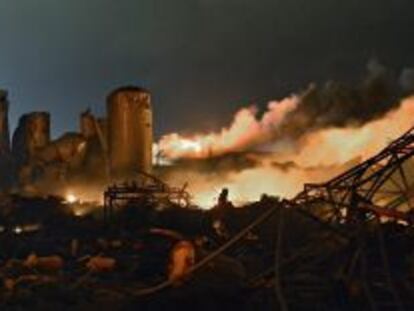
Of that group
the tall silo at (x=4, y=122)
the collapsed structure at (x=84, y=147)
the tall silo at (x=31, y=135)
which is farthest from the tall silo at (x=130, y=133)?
the tall silo at (x=4, y=122)

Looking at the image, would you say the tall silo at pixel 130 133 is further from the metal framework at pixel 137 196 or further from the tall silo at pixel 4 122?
the tall silo at pixel 4 122

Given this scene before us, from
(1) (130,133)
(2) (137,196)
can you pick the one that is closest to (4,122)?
(1) (130,133)

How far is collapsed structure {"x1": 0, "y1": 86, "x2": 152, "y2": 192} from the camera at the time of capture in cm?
5975

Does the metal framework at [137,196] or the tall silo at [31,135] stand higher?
the tall silo at [31,135]

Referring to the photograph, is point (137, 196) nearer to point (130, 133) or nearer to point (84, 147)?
point (130, 133)

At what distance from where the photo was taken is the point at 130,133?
59.7 metres

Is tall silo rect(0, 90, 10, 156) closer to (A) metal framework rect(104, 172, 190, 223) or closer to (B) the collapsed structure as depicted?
(B) the collapsed structure

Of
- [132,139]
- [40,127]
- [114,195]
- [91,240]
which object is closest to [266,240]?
[91,240]

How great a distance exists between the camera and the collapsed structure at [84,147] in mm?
59750

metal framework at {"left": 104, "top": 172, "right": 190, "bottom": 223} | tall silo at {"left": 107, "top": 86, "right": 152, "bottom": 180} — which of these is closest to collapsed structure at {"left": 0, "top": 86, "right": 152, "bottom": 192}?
tall silo at {"left": 107, "top": 86, "right": 152, "bottom": 180}

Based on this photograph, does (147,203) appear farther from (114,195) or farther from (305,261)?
(305,261)

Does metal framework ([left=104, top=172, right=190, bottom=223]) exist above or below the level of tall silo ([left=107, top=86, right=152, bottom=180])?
below

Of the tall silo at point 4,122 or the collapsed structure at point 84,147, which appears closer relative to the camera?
the collapsed structure at point 84,147

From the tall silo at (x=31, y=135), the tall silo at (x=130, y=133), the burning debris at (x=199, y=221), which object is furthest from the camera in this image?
the tall silo at (x=31, y=135)
